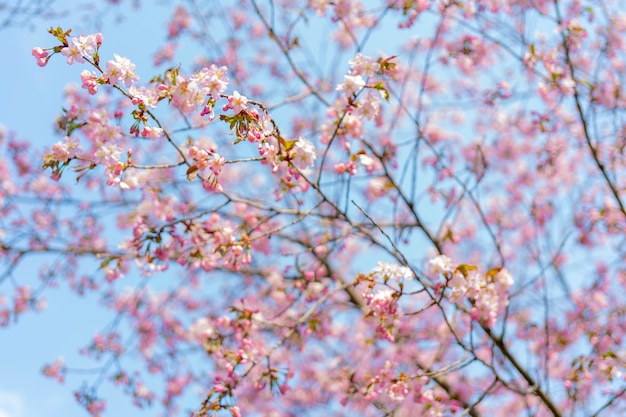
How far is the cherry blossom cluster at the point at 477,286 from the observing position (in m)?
3.09

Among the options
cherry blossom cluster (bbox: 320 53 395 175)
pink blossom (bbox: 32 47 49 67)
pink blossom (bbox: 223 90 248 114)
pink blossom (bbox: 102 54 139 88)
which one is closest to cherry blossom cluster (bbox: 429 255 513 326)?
cherry blossom cluster (bbox: 320 53 395 175)

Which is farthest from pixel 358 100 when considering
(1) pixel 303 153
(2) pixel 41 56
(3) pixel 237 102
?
(2) pixel 41 56

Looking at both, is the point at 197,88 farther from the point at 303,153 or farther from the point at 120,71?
the point at 303,153

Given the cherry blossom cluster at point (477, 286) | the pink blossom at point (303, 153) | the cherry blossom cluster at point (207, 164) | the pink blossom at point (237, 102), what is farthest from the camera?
the cherry blossom cluster at point (477, 286)

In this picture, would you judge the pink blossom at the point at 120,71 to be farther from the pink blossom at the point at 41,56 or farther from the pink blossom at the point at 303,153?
the pink blossom at the point at 303,153

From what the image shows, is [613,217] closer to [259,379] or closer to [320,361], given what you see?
[259,379]

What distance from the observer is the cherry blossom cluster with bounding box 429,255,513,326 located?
309 cm

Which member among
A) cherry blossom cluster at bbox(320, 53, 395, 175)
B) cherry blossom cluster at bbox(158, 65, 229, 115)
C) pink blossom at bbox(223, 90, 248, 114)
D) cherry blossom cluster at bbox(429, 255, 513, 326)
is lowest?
cherry blossom cluster at bbox(429, 255, 513, 326)

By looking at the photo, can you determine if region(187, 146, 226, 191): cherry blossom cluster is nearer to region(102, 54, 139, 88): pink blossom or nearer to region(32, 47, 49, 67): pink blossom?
region(102, 54, 139, 88): pink blossom

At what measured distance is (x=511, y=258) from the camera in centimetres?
845

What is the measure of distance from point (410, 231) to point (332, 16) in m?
1.98

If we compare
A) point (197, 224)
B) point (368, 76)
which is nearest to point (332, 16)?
point (368, 76)

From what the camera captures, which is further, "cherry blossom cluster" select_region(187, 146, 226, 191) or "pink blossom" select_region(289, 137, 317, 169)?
"pink blossom" select_region(289, 137, 317, 169)

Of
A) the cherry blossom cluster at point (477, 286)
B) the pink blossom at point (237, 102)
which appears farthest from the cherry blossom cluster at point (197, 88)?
the cherry blossom cluster at point (477, 286)
